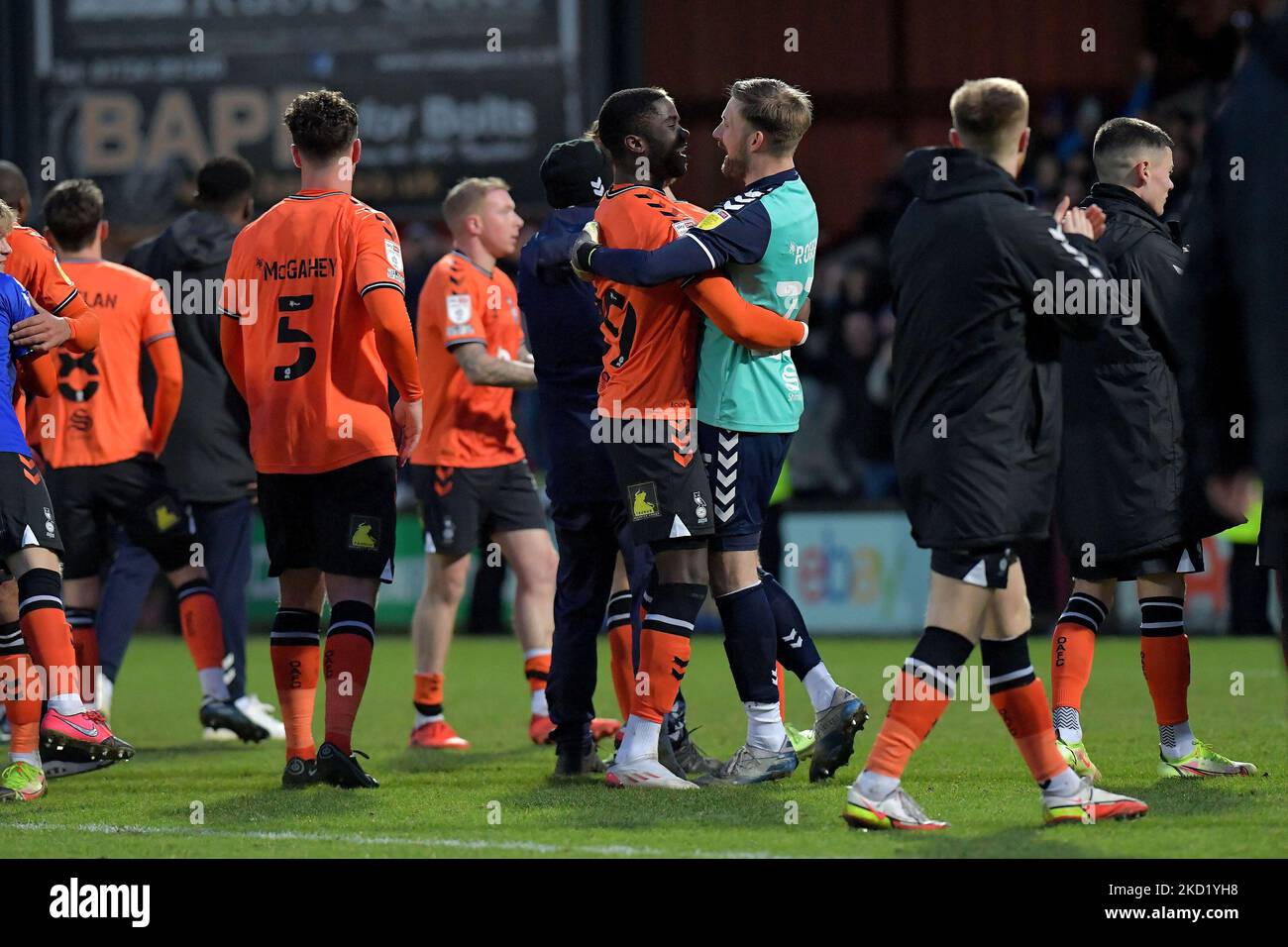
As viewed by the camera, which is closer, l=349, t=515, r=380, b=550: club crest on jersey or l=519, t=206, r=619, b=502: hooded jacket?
l=349, t=515, r=380, b=550: club crest on jersey

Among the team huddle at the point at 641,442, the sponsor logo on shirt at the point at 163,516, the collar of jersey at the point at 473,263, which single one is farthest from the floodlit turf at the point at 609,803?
the collar of jersey at the point at 473,263

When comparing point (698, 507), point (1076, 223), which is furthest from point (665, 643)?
point (1076, 223)

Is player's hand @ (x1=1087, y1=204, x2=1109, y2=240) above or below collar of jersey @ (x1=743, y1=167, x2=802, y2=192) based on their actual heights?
below

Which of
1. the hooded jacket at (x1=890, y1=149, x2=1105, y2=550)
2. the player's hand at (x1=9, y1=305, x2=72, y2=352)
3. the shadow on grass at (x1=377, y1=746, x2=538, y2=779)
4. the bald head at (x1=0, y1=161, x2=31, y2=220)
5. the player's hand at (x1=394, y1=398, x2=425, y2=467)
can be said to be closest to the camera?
the hooded jacket at (x1=890, y1=149, x2=1105, y2=550)

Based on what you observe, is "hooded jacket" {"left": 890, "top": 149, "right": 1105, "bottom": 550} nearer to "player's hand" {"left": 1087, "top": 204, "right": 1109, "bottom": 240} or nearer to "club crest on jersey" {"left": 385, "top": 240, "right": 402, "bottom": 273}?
"player's hand" {"left": 1087, "top": 204, "right": 1109, "bottom": 240}

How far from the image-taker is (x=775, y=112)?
6145 mm

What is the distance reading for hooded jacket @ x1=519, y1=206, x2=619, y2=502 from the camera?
6906 mm

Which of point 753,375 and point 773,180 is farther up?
point 773,180

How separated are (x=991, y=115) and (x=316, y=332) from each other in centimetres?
251

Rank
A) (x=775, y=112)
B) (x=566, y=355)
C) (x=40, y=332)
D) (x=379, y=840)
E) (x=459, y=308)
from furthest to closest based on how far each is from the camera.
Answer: (x=459, y=308), (x=566, y=355), (x=40, y=332), (x=775, y=112), (x=379, y=840)

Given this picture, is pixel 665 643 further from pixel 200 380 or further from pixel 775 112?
pixel 200 380

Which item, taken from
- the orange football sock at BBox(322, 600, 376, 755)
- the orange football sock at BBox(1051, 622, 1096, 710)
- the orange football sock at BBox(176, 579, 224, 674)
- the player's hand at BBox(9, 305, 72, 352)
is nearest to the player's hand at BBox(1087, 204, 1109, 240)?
the orange football sock at BBox(1051, 622, 1096, 710)

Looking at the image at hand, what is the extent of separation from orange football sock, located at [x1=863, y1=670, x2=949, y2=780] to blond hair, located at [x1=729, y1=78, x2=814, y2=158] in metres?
1.91

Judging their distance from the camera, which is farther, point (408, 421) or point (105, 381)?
point (105, 381)
